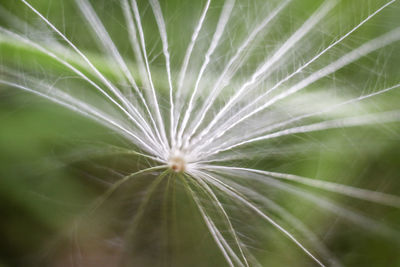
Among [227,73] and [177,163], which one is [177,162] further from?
[227,73]

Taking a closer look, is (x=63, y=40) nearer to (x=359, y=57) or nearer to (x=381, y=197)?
(x=359, y=57)

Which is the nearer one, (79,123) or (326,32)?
(326,32)

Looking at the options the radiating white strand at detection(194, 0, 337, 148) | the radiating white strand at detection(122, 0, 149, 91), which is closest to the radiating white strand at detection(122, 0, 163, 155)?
the radiating white strand at detection(122, 0, 149, 91)

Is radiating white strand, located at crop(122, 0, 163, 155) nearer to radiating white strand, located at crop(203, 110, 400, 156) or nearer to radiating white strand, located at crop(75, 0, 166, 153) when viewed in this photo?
radiating white strand, located at crop(75, 0, 166, 153)

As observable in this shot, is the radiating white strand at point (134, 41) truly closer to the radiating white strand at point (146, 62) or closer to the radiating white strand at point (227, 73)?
the radiating white strand at point (146, 62)

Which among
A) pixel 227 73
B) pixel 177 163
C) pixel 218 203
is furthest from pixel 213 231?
pixel 227 73

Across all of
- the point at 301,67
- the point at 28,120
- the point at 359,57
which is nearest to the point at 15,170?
the point at 28,120

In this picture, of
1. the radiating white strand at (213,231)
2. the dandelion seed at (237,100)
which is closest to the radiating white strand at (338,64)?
the dandelion seed at (237,100)
